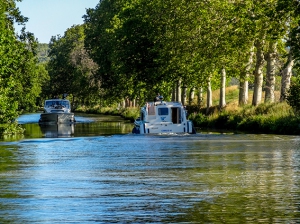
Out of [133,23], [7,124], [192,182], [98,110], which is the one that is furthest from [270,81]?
[98,110]

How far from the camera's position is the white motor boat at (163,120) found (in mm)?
42781

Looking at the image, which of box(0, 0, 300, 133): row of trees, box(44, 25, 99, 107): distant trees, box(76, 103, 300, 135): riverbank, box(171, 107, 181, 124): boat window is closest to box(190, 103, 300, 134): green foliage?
box(76, 103, 300, 135): riverbank

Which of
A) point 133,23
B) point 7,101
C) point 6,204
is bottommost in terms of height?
point 6,204

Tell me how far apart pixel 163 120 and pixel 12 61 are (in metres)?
10.8

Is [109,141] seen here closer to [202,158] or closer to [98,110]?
[202,158]

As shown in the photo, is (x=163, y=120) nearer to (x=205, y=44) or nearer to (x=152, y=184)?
(x=205, y=44)

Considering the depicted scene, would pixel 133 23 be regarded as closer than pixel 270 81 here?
No

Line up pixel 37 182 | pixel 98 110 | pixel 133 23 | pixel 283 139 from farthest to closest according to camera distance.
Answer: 1. pixel 98 110
2. pixel 133 23
3. pixel 283 139
4. pixel 37 182

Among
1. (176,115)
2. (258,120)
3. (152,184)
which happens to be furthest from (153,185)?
(258,120)

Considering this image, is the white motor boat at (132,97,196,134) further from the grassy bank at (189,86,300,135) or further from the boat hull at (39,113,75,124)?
the boat hull at (39,113,75,124)

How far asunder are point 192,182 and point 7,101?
30126 millimetres

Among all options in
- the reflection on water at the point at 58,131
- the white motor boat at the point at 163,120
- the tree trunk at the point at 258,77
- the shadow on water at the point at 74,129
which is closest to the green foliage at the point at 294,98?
the white motor boat at the point at 163,120

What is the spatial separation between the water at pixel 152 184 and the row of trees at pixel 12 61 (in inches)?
614

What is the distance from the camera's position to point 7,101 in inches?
1865
